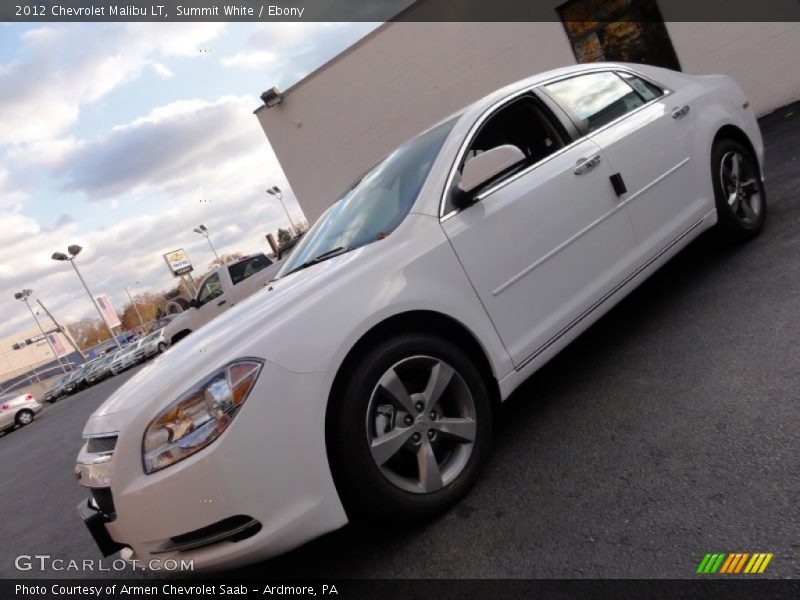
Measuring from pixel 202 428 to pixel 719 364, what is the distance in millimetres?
2423

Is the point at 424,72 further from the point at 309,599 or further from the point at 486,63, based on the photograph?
the point at 309,599

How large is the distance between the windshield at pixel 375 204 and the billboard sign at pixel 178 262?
49.4 meters

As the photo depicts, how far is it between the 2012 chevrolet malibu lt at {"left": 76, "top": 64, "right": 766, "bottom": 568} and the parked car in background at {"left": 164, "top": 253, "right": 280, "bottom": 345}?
8.59m

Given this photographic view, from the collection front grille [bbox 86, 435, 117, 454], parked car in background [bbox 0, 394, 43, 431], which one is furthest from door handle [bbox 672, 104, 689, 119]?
parked car in background [bbox 0, 394, 43, 431]

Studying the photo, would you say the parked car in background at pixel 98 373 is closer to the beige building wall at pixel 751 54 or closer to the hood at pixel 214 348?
the beige building wall at pixel 751 54

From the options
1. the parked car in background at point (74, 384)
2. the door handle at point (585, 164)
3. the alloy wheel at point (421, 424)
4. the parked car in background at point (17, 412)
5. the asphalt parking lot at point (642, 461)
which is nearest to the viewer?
the asphalt parking lot at point (642, 461)

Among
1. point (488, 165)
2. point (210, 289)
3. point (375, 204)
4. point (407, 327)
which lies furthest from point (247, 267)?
point (407, 327)

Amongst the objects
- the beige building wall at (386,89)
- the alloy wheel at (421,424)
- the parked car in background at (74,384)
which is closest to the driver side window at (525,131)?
the alloy wheel at (421,424)

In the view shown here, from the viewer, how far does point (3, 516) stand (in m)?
5.45

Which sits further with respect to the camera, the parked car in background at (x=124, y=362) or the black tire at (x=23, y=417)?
the parked car in background at (x=124, y=362)

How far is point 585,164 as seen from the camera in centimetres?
312

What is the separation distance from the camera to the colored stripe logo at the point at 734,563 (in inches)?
62.3

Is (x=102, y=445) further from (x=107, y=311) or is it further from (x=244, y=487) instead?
(x=107, y=311)

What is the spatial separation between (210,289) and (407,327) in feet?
35.8
